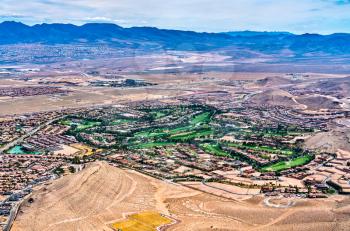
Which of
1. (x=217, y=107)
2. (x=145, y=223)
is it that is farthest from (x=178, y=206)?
(x=217, y=107)

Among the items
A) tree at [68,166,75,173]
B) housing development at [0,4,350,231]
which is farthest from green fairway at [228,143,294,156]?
tree at [68,166,75,173]

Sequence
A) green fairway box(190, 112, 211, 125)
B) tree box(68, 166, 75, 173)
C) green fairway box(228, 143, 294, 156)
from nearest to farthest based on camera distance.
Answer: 1. tree box(68, 166, 75, 173)
2. green fairway box(228, 143, 294, 156)
3. green fairway box(190, 112, 211, 125)

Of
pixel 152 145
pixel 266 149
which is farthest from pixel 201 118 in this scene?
pixel 266 149

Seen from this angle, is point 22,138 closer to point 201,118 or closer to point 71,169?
point 71,169

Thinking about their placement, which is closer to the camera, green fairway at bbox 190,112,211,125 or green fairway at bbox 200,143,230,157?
green fairway at bbox 200,143,230,157

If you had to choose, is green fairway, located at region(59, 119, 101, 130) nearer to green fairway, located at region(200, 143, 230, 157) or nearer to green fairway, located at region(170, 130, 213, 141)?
green fairway, located at region(170, 130, 213, 141)
